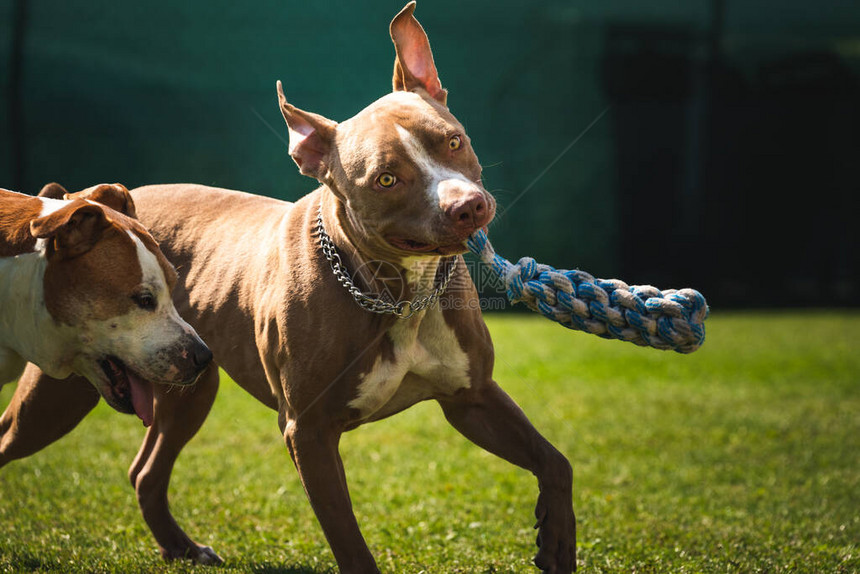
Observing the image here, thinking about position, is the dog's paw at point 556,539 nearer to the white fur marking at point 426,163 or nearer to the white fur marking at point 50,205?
the white fur marking at point 426,163

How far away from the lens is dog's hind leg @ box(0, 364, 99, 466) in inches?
140

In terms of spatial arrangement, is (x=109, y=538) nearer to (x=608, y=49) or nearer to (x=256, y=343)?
(x=256, y=343)

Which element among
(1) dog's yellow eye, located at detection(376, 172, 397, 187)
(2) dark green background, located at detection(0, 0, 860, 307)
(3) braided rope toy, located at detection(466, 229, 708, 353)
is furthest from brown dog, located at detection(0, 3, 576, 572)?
(2) dark green background, located at detection(0, 0, 860, 307)

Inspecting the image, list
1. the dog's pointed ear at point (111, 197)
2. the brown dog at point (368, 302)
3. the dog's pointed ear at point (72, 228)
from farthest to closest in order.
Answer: the dog's pointed ear at point (111, 197) → the brown dog at point (368, 302) → the dog's pointed ear at point (72, 228)

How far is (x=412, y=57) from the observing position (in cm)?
328

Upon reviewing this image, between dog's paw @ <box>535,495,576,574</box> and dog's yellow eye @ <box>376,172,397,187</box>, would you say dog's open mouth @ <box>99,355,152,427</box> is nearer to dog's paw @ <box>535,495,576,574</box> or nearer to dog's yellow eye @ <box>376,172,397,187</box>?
dog's yellow eye @ <box>376,172,397,187</box>

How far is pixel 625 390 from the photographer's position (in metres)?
7.77

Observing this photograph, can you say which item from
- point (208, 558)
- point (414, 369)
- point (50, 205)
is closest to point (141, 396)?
point (50, 205)

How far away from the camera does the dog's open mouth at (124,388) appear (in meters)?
2.91

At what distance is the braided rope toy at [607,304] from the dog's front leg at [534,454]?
402mm

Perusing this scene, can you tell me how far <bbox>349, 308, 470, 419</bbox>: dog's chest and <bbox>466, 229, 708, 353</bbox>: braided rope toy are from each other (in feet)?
0.94

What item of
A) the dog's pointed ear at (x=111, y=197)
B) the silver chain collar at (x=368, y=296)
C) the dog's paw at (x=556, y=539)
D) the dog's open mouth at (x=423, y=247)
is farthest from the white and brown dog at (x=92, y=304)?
the dog's paw at (x=556, y=539)

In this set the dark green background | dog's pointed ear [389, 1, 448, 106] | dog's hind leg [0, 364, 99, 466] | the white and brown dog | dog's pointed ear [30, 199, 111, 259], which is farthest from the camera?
the dark green background

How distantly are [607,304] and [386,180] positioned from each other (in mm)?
873
